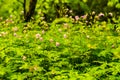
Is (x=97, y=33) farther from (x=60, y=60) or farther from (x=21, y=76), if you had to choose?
(x=21, y=76)

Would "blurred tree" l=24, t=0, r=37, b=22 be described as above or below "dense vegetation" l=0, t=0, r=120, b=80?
above

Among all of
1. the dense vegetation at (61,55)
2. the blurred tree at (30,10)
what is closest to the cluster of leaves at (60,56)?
the dense vegetation at (61,55)

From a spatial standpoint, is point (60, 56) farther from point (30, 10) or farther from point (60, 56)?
point (30, 10)

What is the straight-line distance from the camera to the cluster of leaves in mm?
4730

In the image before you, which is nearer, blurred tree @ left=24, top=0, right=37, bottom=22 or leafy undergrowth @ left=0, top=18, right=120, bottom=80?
leafy undergrowth @ left=0, top=18, right=120, bottom=80

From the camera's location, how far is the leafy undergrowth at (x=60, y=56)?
186 inches

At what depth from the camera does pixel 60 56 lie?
18.0 ft

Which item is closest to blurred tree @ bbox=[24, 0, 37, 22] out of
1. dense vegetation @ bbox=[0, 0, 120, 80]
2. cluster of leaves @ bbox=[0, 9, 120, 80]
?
dense vegetation @ bbox=[0, 0, 120, 80]

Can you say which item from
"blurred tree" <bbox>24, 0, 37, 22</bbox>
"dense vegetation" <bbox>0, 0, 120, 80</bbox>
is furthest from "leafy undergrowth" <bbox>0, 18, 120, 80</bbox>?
"blurred tree" <bbox>24, 0, 37, 22</bbox>

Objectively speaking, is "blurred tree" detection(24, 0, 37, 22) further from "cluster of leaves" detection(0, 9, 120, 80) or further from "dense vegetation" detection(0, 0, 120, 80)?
"cluster of leaves" detection(0, 9, 120, 80)

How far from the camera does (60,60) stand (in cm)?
539

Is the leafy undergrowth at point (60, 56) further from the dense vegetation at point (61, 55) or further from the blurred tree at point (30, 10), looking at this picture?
the blurred tree at point (30, 10)

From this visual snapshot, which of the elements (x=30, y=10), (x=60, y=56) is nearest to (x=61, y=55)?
(x=60, y=56)

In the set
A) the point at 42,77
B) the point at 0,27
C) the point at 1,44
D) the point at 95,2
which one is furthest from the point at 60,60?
the point at 95,2
